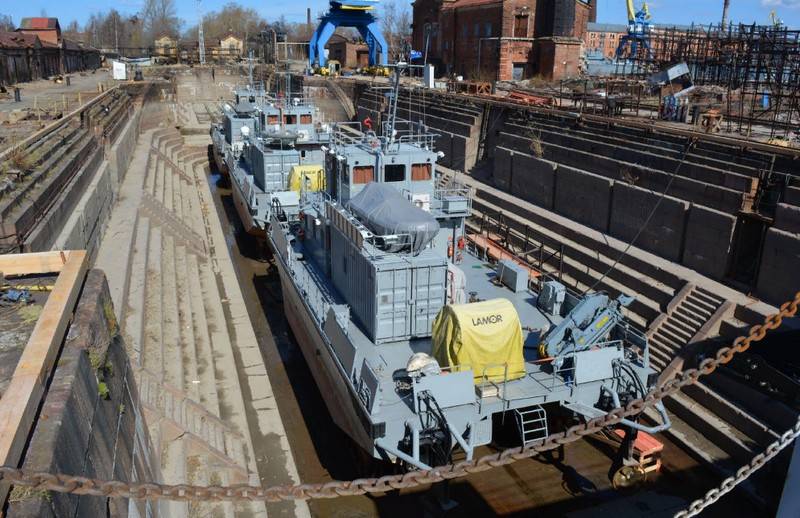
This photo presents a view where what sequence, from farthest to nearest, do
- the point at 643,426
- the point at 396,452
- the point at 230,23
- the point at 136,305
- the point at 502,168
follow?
the point at 230,23 → the point at 502,168 → the point at 136,305 → the point at 643,426 → the point at 396,452

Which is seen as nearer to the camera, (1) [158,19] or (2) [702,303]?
(2) [702,303]

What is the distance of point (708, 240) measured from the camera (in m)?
16.1

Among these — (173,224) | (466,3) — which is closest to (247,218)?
(173,224)

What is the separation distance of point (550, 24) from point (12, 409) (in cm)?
4674

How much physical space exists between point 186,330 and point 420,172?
7.05 meters

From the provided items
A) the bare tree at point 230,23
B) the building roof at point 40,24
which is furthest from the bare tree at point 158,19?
the building roof at point 40,24

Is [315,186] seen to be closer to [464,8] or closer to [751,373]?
[751,373]

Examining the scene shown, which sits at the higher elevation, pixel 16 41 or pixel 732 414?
pixel 16 41

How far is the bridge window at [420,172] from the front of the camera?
14.6m

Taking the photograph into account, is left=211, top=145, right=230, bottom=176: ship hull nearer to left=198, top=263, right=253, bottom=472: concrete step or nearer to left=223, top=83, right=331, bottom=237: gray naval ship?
left=223, top=83, right=331, bottom=237: gray naval ship

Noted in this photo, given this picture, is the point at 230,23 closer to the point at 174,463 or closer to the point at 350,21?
the point at 350,21

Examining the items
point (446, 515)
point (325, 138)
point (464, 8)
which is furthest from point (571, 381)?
point (464, 8)

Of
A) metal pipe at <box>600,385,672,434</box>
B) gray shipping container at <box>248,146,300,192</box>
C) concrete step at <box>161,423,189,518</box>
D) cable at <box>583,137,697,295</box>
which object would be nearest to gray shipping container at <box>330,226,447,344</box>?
metal pipe at <box>600,385,672,434</box>

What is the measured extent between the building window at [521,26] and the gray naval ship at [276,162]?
24.8m
